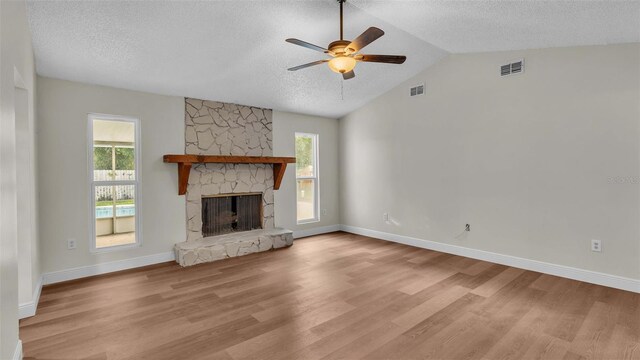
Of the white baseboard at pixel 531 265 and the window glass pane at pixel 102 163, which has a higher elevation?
the window glass pane at pixel 102 163

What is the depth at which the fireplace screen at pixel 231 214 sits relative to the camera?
492 cm

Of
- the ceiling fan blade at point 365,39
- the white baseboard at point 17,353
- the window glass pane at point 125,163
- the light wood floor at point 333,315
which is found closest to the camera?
the white baseboard at point 17,353

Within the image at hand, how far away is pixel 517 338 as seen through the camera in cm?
238

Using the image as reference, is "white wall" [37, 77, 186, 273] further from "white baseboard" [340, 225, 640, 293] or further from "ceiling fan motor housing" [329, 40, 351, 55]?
"white baseboard" [340, 225, 640, 293]

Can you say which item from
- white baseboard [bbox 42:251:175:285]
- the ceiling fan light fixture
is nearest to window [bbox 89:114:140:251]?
white baseboard [bbox 42:251:175:285]

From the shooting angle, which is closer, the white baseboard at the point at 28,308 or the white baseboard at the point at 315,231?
the white baseboard at the point at 28,308

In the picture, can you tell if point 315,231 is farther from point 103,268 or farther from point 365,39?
point 365,39

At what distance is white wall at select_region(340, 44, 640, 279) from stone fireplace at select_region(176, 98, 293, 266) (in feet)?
6.76

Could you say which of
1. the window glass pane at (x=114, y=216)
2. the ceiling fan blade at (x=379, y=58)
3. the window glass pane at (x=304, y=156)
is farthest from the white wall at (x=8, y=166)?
the window glass pane at (x=304, y=156)

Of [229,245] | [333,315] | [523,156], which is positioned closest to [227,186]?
[229,245]

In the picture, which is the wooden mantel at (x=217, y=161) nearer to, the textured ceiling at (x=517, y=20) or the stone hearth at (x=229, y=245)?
the stone hearth at (x=229, y=245)

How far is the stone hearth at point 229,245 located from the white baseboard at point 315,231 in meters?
0.57

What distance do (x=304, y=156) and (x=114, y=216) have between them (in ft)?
11.6

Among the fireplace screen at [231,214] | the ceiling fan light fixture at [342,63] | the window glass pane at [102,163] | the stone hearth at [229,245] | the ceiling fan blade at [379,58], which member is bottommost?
the stone hearth at [229,245]
